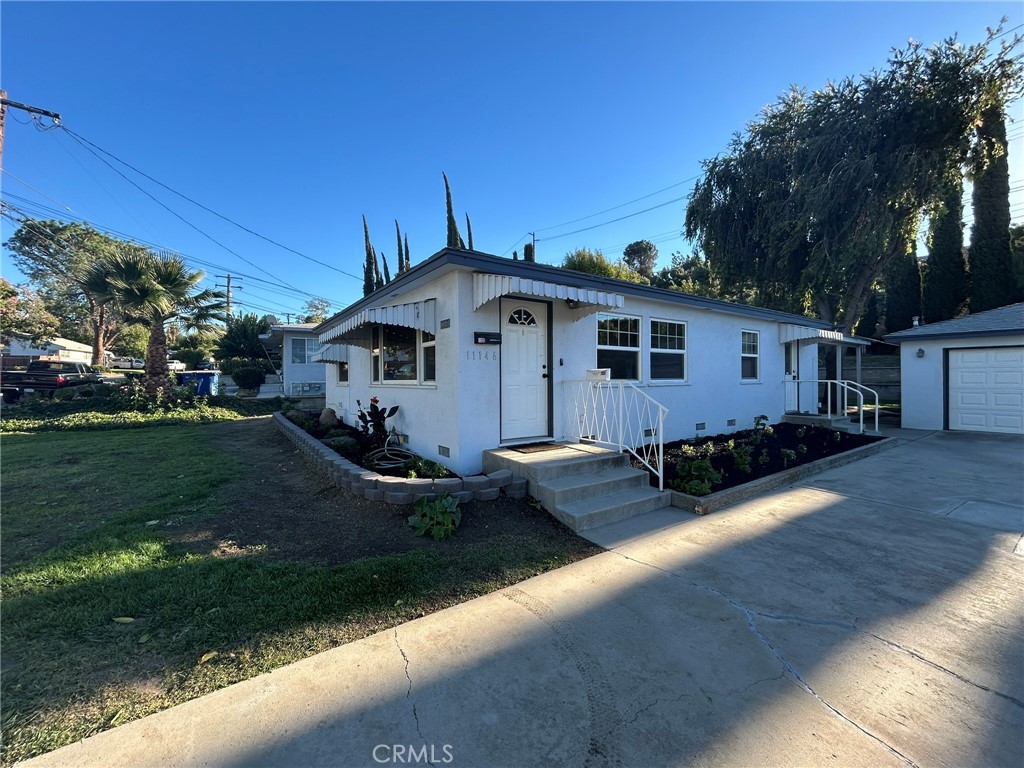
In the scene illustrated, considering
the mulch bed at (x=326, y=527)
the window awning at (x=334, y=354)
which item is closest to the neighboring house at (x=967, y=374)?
the mulch bed at (x=326, y=527)

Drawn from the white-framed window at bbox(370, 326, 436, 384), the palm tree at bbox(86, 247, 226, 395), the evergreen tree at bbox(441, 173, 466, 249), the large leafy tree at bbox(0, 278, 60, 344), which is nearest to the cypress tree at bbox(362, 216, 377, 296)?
the evergreen tree at bbox(441, 173, 466, 249)

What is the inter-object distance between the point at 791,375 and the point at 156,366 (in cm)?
1911

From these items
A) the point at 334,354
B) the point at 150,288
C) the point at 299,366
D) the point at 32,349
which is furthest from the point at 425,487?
the point at 32,349

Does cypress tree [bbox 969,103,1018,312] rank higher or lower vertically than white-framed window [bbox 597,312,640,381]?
higher

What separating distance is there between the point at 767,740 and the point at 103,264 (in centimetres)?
1656

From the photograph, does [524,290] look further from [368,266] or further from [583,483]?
[368,266]

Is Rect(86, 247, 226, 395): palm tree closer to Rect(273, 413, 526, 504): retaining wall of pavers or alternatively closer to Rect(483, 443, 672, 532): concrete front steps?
Rect(273, 413, 526, 504): retaining wall of pavers

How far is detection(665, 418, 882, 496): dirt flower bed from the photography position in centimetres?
550

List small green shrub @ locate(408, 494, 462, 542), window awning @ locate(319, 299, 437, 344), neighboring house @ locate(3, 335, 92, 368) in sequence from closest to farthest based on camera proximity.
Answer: small green shrub @ locate(408, 494, 462, 542)
window awning @ locate(319, 299, 437, 344)
neighboring house @ locate(3, 335, 92, 368)

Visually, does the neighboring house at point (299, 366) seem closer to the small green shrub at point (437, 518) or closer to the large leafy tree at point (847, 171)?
the small green shrub at point (437, 518)

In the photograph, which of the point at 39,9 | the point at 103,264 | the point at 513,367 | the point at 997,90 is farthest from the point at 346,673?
the point at 997,90

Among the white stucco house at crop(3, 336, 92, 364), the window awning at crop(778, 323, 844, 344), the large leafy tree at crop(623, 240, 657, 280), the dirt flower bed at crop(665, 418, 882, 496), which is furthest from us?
the large leafy tree at crop(623, 240, 657, 280)

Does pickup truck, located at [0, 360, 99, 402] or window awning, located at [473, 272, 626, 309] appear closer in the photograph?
window awning, located at [473, 272, 626, 309]

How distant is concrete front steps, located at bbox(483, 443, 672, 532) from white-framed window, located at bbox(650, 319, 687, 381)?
2823 mm
